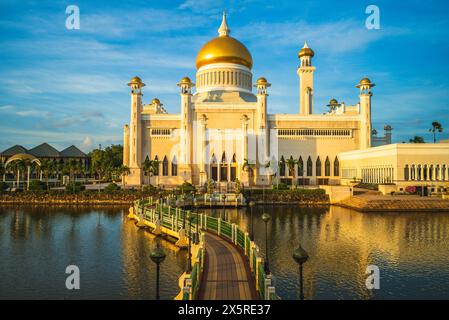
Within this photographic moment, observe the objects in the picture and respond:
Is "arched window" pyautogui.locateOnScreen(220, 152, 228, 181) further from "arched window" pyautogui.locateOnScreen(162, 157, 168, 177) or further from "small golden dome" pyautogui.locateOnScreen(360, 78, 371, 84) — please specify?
"small golden dome" pyautogui.locateOnScreen(360, 78, 371, 84)

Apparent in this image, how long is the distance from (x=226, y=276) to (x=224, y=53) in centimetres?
5549

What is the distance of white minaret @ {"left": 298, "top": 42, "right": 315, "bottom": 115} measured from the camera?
6506 centimetres

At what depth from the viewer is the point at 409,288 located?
48.8 ft

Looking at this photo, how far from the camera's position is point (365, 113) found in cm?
5934

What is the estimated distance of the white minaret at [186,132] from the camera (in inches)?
2186

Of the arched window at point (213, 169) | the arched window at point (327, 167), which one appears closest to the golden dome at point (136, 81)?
the arched window at point (213, 169)

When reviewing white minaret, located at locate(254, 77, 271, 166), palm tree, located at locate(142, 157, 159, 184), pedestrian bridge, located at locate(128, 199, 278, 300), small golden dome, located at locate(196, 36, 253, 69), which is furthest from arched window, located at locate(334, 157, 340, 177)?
pedestrian bridge, located at locate(128, 199, 278, 300)

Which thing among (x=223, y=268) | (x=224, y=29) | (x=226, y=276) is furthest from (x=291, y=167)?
(x=226, y=276)

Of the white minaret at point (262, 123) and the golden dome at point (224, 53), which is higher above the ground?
the golden dome at point (224, 53)

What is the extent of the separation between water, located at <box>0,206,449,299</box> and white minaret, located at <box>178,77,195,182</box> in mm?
22273

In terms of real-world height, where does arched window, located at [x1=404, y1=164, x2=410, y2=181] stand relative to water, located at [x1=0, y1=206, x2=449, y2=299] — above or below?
above

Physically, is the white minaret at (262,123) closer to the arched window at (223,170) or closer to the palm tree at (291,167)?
the palm tree at (291,167)

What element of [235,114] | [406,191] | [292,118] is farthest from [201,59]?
[406,191]

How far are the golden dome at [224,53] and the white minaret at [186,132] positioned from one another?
933 cm
